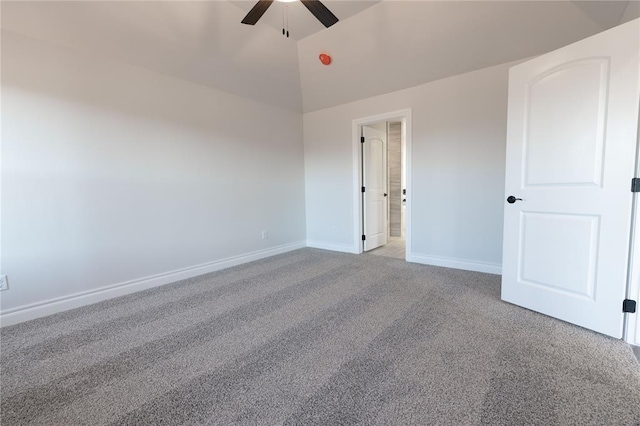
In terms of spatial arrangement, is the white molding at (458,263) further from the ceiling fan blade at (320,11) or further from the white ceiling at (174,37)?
the white ceiling at (174,37)

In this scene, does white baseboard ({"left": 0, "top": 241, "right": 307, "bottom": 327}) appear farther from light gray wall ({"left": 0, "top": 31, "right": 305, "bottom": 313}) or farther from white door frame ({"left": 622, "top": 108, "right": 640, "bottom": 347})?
white door frame ({"left": 622, "top": 108, "right": 640, "bottom": 347})

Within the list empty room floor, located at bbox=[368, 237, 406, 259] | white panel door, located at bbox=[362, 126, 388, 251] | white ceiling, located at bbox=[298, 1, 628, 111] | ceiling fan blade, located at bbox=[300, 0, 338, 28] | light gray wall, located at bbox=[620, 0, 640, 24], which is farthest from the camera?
white panel door, located at bbox=[362, 126, 388, 251]

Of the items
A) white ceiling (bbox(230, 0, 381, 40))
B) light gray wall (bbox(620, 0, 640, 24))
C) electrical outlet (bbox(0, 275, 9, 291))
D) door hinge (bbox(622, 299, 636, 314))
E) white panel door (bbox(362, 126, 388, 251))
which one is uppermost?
white ceiling (bbox(230, 0, 381, 40))

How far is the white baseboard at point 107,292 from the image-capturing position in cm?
220

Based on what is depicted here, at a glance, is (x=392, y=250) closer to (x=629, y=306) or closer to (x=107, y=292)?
(x=629, y=306)

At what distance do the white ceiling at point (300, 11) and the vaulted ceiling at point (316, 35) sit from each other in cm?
1

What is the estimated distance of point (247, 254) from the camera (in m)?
3.93

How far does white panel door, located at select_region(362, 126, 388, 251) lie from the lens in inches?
174

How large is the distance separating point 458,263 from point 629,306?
1.69m

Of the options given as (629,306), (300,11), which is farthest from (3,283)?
(629,306)

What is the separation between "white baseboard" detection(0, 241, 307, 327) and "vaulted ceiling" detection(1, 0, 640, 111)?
2.24 meters

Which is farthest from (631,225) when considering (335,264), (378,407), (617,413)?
→ (335,264)

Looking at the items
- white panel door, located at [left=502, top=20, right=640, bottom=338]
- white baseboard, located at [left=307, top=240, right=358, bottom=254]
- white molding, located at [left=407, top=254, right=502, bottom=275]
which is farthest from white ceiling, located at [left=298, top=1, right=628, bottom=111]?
white baseboard, located at [left=307, top=240, right=358, bottom=254]

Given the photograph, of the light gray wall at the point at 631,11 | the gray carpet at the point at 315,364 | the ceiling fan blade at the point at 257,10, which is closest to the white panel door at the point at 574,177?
the gray carpet at the point at 315,364
